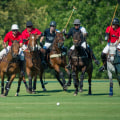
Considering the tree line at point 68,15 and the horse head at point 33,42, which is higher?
the tree line at point 68,15

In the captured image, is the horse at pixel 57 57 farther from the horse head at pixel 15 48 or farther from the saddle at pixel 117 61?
the horse head at pixel 15 48

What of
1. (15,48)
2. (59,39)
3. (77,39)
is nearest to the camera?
(15,48)

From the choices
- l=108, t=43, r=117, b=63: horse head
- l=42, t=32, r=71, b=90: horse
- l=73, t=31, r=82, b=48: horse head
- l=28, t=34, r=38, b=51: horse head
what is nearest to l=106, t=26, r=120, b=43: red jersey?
l=108, t=43, r=117, b=63: horse head

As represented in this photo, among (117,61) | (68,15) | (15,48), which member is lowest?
(117,61)

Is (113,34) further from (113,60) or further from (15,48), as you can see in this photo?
(15,48)

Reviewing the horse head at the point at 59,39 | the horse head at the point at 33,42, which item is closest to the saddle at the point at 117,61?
Answer: the horse head at the point at 59,39

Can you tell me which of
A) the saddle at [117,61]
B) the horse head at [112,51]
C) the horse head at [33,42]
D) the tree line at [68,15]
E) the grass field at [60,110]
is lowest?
the grass field at [60,110]

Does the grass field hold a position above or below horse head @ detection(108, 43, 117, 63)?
below

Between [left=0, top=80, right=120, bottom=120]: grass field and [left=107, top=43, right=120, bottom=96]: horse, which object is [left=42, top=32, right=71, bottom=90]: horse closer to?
[left=107, top=43, right=120, bottom=96]: horse

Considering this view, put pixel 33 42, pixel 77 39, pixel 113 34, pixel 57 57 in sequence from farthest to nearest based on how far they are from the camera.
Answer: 1. pixel 57 57
2. pixel 33 42
3. pixel 113 34
4. pixel 77 39

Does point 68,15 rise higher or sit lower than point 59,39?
higher

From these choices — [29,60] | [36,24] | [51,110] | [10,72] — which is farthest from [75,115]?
[36,24]

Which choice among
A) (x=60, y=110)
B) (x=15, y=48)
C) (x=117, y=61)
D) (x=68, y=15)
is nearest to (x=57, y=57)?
(x=117, y=61)

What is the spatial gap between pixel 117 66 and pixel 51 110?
17.7ft
